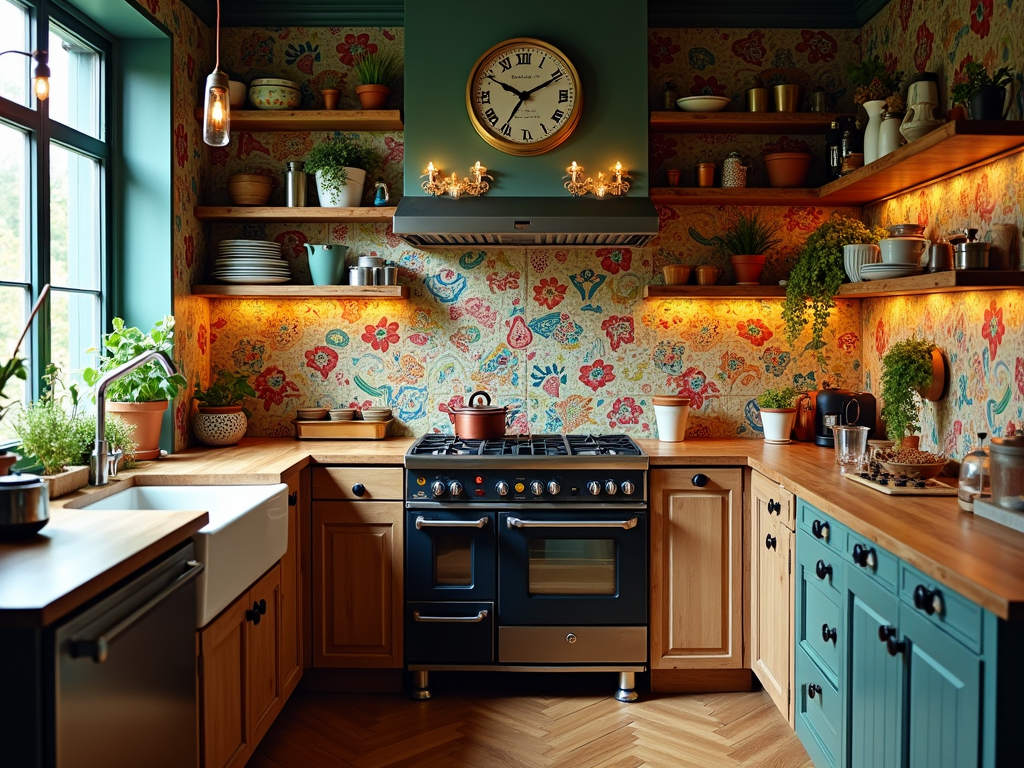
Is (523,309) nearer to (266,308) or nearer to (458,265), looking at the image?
(458,265)

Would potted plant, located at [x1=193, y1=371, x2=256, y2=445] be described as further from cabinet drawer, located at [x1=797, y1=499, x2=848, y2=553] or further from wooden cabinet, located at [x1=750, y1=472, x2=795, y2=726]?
cabinet drawer, located at [x1=797, y1=499, x2=848, y2=553]

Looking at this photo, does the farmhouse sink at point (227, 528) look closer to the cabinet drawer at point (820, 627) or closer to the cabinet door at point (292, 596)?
the cabinet door at point (292, 596)

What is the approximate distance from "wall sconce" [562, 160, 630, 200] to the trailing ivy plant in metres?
1.24

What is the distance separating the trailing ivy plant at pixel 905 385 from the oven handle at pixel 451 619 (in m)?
1.64

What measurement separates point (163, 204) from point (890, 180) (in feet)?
9.17

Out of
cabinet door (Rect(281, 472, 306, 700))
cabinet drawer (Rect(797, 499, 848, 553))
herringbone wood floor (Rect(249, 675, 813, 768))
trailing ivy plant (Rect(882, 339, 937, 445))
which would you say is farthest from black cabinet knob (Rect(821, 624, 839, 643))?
cabinet door (Rect(281, 472, 306, 700))

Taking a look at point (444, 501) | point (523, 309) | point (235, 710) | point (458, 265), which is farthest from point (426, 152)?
point (235, 710)

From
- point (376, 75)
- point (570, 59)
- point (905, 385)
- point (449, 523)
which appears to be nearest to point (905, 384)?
point (905, 385)

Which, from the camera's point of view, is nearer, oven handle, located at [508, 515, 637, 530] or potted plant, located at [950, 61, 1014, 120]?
potted plant, located at [950, 61, 1014, 120]

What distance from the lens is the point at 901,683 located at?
2.07 metres

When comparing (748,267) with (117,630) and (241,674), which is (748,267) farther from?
(117,630)

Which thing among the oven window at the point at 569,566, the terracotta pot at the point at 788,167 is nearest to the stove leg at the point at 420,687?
the oven window at the point at 569,566

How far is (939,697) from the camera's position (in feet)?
6.15

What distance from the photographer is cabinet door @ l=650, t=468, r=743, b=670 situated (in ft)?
11.3
